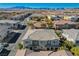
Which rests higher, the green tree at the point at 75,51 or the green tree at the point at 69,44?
the green tree at the point at 69,44

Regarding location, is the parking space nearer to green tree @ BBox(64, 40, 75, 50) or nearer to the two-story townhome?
the two-story townhome

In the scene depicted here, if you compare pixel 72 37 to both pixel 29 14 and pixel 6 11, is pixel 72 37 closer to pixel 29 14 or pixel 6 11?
pixel 29 14

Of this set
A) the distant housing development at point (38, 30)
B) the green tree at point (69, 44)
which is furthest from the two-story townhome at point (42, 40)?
the green tree at point (69, 44)

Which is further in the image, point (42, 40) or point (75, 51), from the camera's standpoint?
point (42, 40)

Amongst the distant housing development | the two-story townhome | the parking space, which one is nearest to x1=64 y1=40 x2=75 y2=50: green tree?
the distant housing development

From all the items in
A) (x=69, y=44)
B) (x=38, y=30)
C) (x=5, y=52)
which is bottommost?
(x=5, y=52)

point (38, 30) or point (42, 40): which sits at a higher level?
point (38, 30)

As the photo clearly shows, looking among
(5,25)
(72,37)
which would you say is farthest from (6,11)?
(72,37)

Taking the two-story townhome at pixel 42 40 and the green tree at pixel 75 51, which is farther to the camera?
the two-story townhome at pixel 42 40

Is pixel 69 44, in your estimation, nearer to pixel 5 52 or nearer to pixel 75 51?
pixel 75 51

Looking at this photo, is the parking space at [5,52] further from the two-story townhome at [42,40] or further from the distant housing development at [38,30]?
the two-story townhome at [42,40]

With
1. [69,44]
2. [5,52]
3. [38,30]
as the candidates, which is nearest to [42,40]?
[38,30]
